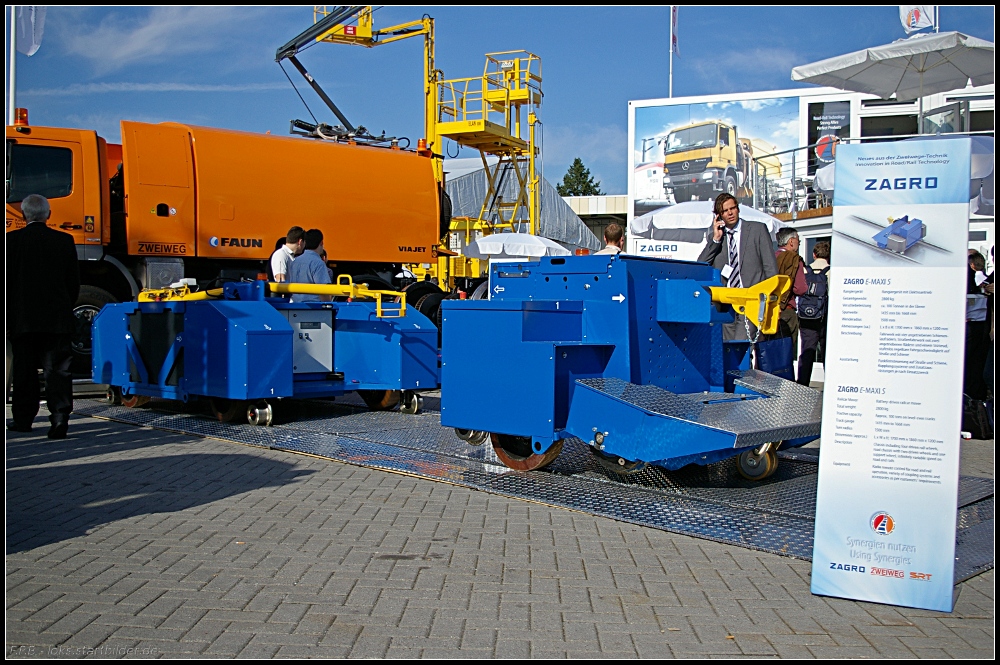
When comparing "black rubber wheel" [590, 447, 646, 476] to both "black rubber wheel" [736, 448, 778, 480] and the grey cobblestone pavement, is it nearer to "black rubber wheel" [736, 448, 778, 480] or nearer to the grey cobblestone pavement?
the grey cobblestone pavement

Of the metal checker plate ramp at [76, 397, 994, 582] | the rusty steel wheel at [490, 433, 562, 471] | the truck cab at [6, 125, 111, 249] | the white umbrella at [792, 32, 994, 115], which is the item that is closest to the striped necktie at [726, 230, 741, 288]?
the metal checker plate ramp at [76, 397, 994, 582]

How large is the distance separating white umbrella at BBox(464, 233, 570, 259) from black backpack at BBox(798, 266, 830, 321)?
8.64 m

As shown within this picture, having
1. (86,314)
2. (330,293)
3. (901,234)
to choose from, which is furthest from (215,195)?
(901,234)

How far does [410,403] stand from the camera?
909 cm

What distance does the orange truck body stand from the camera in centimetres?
1069

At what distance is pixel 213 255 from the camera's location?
37.8ft

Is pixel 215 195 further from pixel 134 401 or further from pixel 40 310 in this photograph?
pixel 40 310

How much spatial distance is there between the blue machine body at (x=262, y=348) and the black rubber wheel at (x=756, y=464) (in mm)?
3626

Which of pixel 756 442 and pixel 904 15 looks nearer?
pixel 756 442

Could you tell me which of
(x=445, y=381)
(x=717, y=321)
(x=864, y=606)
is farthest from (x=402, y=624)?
(x=717, y=321)

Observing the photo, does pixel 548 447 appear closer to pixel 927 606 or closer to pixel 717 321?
pixel 717 321

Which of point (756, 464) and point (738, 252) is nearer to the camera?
point (756, 464)

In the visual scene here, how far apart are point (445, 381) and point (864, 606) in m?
3.14

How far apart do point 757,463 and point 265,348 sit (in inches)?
167
